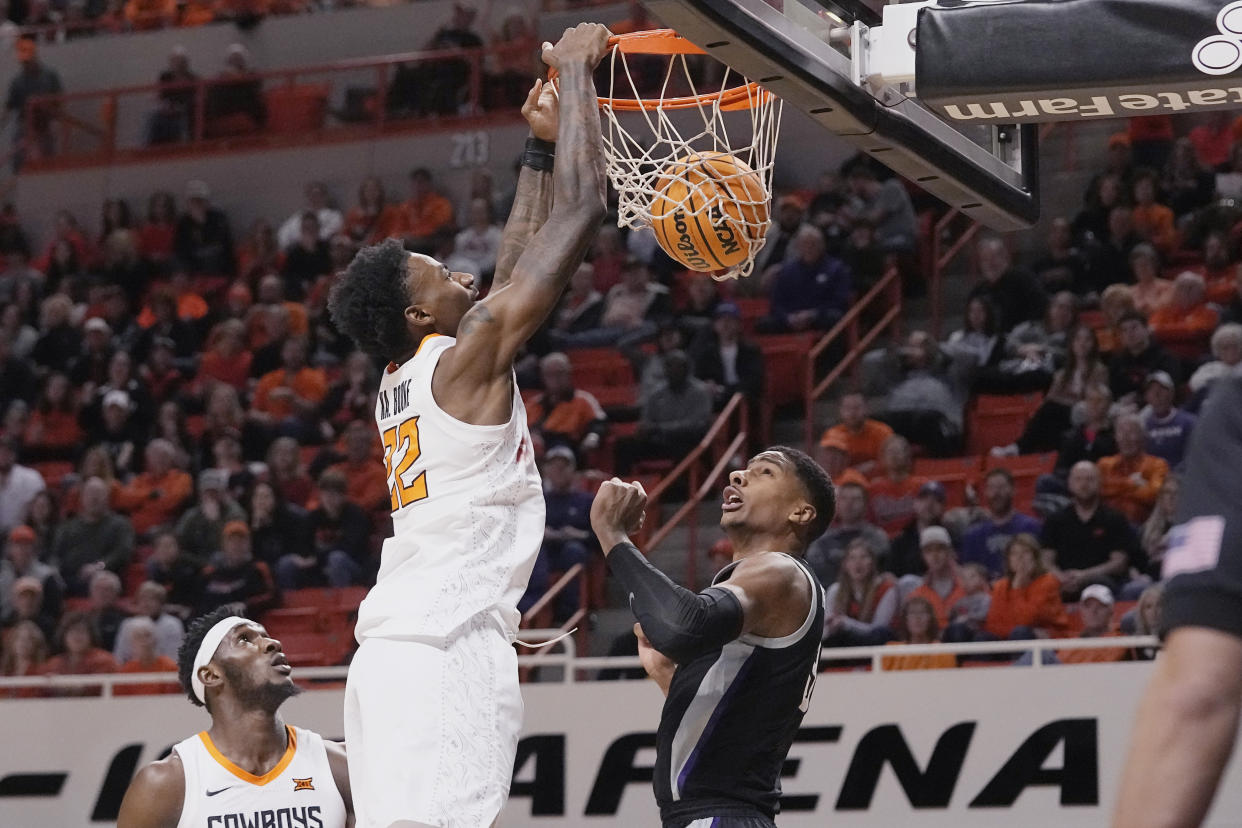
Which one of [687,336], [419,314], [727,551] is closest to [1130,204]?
[687,336]

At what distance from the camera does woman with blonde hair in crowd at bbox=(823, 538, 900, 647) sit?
8773mm

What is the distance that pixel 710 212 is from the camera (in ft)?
15.9

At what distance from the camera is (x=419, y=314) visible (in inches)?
162

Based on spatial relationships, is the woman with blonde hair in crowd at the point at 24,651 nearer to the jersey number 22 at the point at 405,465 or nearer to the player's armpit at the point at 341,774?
the player's armpit at the point at 341,774

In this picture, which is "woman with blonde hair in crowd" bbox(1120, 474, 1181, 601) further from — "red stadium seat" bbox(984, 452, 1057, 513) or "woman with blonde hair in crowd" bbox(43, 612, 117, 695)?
"woman with blonde hair in crowd" bbox(43, 612, 117, 695)

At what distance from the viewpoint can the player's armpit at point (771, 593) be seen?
4090 millimetres

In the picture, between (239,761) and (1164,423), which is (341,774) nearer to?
(239,761)

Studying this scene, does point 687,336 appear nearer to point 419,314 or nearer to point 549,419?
point 549,419

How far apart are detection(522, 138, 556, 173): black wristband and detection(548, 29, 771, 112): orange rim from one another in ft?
0.60

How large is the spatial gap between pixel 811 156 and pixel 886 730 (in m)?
6.67

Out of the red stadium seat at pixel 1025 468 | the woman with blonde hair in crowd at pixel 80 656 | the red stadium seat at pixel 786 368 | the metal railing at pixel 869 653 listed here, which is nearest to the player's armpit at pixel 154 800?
the metal railing at pixel 869 653

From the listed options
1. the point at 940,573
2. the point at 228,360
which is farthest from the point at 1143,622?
the point at 228,360

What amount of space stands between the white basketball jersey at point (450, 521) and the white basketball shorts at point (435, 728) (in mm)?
57

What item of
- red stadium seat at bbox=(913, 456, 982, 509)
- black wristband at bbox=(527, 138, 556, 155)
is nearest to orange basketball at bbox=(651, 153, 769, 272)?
black wristband at bbox=(527, 138, 556, 155)
